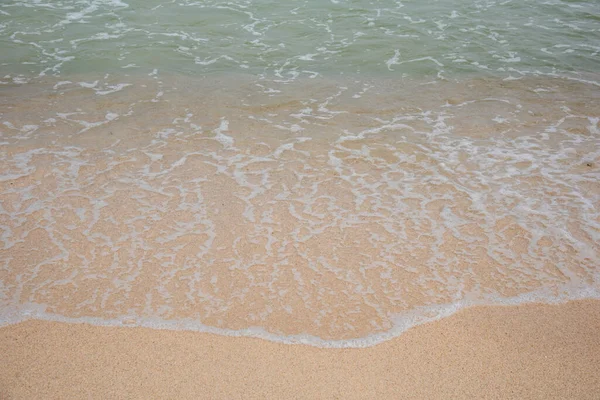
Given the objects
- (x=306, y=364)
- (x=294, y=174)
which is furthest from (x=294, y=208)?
(x=306, y=364)

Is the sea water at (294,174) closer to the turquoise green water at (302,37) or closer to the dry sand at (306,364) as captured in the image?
the turquoise green water at (302,37)

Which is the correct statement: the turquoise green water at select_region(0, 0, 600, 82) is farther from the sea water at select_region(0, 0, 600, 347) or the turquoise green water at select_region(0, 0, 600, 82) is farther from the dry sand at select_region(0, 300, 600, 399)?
the dry sand at select_region(0, 300, 600, 399)

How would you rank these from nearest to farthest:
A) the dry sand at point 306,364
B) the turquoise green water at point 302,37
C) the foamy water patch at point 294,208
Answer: the dry sand at point 306,364 < the foamy water patch at point 294,208 < the turquoise green water at point 302,37

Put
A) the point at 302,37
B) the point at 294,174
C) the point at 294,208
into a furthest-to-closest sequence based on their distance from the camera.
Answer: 1. the point at 302,37
2. the point at 294,174
3. the point at 294,208

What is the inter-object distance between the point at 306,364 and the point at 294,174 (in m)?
2.33

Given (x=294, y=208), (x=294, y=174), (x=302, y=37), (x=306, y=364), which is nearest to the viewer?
(x=306, y=364)

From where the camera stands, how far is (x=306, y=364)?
3057mm

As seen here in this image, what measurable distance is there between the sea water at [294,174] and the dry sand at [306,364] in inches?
6.2

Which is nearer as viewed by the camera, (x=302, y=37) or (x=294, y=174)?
(x=294, y=174)

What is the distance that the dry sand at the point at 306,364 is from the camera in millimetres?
2885

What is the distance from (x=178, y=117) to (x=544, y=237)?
4.15 meters

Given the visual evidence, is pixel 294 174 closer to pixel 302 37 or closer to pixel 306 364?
pixel 306 364

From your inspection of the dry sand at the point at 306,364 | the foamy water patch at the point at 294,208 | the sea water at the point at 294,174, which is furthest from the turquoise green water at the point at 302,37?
the dry sand at the point at 306,364

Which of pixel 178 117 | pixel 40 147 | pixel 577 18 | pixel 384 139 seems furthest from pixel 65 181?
pixel 577 18
